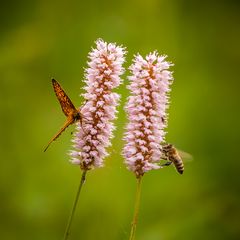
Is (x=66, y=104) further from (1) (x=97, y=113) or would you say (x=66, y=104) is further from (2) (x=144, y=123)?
(2) (x=144, y=123)

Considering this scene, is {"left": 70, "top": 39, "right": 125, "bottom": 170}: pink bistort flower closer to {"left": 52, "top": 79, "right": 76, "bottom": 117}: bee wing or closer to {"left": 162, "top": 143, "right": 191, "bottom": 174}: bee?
{"left": 52, "top": 79, "right": 76, "bottom": 117}: bee wing

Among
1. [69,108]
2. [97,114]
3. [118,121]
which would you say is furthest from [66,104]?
[118,121]

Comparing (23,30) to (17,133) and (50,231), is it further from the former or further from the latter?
(50,231)

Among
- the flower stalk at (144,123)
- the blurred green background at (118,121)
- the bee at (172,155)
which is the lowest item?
the flower stalk at (144,123)

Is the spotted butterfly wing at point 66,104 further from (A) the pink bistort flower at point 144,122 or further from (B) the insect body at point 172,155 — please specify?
(B) the insect body at point 172,155

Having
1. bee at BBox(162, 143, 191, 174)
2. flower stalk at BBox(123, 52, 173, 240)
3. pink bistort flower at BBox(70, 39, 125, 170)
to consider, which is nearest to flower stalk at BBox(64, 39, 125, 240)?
pink bistort flower at BBox(70, 39, 125, 170)

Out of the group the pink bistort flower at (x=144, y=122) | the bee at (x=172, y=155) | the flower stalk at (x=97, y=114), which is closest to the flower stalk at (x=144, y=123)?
the pink bistort flower at (x=144, y=122)
